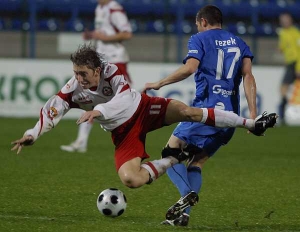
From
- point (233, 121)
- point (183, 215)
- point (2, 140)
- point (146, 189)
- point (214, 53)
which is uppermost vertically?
point (214, 53)

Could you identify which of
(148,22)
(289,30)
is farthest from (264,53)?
(148,22)

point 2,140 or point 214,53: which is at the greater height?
point 214,53

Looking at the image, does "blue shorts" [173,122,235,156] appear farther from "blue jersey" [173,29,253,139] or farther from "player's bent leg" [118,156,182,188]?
"player's bent leg" [118,156,182,188]

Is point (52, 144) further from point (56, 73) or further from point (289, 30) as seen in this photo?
point (289, 30)

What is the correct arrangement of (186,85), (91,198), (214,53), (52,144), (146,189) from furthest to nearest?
(186,85) → (52,144) → (146,189) → (91,198) → (214,53)

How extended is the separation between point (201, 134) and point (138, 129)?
0.65 m

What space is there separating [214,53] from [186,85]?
403 inches

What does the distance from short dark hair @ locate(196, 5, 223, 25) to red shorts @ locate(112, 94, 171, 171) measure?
0.88 meters

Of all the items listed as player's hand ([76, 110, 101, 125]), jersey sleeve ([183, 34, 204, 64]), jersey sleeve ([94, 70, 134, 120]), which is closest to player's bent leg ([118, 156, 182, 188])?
jersey sleeve ([94, 70, 134, 120])

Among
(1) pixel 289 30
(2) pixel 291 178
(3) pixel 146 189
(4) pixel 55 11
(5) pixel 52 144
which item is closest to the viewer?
(3) pixel 146 189

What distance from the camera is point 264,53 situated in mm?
20922

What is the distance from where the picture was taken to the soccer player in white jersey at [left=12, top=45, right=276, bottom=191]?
282 inches

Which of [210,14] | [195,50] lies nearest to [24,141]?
[195,50]

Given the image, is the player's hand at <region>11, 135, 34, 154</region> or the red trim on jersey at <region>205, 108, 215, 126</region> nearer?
the player's hand at <region>11, 135, 34, 154</region>
